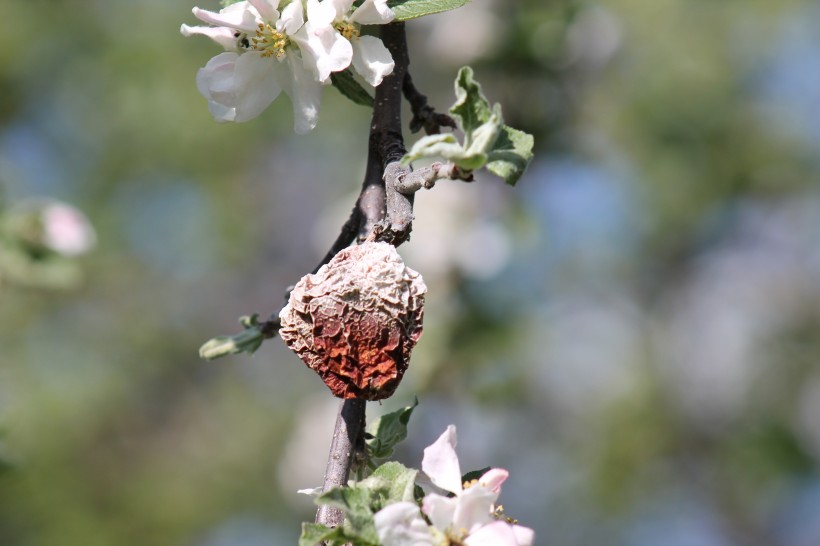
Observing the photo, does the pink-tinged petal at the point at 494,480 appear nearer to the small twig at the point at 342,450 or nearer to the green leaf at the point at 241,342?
the small twig at the point at 342,450

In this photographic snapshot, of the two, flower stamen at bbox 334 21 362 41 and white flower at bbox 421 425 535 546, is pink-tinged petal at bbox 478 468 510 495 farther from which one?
flower stamen at bbox 334 21 362 41

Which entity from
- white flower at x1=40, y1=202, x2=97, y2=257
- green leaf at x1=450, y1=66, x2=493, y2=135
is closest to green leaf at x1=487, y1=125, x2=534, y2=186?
green leaf at x1=450, y1=66, x2=493, y2=135

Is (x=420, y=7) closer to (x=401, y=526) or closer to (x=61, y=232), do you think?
(x=401, y=526)

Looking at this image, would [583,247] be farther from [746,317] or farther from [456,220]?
[456,220]

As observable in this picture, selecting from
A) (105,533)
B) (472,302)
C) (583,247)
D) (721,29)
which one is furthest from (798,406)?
(105,533)

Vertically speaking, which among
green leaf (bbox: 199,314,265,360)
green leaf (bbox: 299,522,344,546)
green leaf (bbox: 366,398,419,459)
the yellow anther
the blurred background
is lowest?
green leaf (bbox: 299,522,344,546)

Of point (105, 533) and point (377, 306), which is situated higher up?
point (105, 533)
